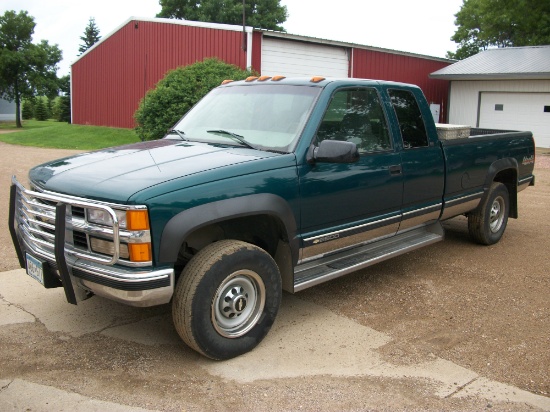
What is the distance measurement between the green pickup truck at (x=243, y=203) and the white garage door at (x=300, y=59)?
1370 cm

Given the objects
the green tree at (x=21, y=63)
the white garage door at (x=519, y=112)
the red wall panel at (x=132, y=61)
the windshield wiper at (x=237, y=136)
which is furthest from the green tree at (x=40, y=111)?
the windshield wiper at (x=237, y=136)

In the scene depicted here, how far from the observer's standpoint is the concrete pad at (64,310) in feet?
15.1

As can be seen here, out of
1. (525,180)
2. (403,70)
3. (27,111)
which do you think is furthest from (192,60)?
(27,111)

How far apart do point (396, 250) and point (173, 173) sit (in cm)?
251

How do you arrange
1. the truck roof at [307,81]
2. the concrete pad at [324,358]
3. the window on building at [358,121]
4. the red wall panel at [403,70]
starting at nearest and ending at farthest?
the concrete pad at [324,358]
the window on building at [358,121]
the truck roof at [307,81]
the red wall panel at [403,70]

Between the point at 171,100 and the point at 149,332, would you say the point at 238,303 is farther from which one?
the point at 171,100

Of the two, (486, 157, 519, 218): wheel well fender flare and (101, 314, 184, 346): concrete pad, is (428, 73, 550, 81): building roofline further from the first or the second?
(101, 314, 184, 346): concrete pad

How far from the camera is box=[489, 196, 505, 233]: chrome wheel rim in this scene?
720 centimetres

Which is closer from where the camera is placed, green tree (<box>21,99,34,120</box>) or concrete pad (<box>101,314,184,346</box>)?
concrete pad (<box>101,314,184,346</box>)

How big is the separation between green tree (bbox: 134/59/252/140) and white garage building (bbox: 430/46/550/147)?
40.9 feet

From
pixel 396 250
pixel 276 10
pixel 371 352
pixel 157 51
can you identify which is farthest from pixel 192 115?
pixel 276 10

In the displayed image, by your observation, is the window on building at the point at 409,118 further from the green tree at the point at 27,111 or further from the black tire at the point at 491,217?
the green tree at the point at 27,111

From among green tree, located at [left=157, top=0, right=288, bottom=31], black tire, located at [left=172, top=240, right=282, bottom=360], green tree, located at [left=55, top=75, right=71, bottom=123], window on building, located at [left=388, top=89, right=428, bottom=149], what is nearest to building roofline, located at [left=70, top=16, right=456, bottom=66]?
window on building, located at [left=388, top=89, right=428, bottom=149]

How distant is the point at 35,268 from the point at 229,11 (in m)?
49.0
